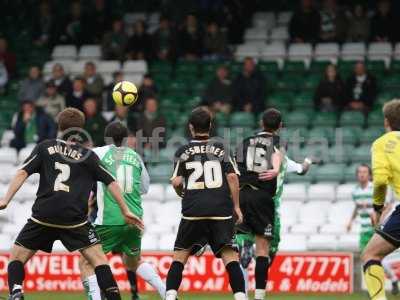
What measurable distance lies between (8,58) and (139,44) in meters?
2.58

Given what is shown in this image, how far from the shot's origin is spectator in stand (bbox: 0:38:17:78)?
21656 millimetres

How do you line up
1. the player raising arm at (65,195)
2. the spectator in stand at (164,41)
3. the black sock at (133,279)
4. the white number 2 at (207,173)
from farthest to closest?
the spectator in stand at (164,41) → the black sock at (133,279) → the white number 2 at (207,173) → the player raising arm at (65,195)

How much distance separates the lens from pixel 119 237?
12.0 meters

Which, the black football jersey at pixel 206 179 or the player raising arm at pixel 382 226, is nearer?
the player raising arm at pixel 382 226

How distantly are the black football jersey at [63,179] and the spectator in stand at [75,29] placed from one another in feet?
39.6

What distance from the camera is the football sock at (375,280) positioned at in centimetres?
997

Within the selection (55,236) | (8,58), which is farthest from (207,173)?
(8,58)

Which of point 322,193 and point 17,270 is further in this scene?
point 322,193

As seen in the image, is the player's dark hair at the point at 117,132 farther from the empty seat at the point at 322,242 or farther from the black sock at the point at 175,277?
the empty seat at the point at 322,242

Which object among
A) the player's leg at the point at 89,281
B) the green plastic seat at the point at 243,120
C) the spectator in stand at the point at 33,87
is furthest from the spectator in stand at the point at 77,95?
the player's leg at the point at 89,281

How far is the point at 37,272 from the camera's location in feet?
53.2

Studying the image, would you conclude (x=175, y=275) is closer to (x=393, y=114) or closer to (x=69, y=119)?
(x=69, y=119)

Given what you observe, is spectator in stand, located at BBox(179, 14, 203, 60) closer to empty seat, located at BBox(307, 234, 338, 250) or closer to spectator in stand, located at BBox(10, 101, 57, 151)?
spectator in stand, located at BBox(10, 101, 57, 151)

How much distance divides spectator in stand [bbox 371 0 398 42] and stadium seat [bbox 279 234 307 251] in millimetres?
5378
